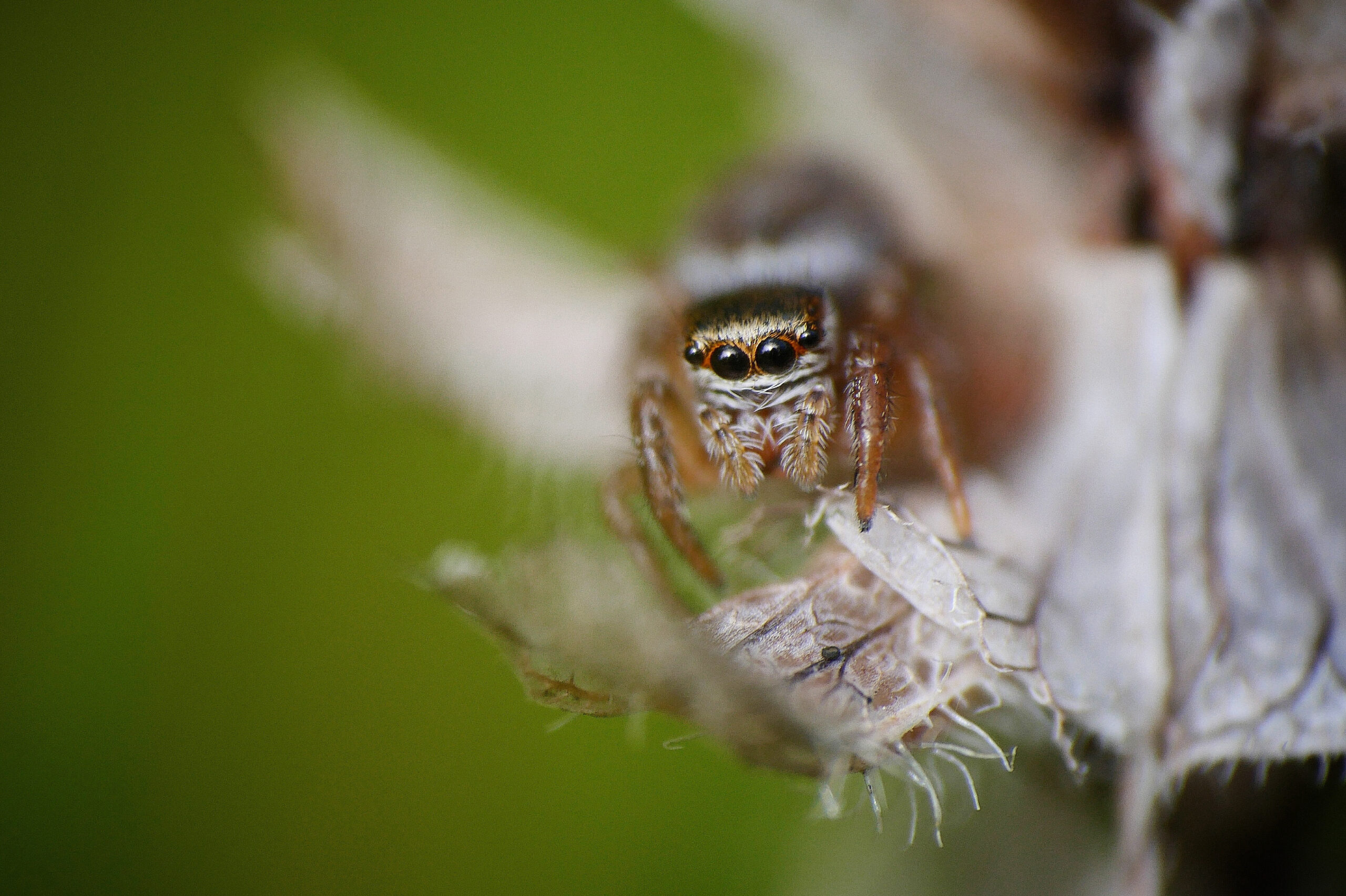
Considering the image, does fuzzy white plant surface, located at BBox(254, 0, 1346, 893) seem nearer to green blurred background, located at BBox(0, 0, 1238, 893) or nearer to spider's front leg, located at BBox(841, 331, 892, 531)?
spider's front leg, located at BBox(841, 331, 892, 531)

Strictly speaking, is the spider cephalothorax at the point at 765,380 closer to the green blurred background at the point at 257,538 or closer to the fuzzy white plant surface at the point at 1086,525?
the fuzzy white plant surface at the point at 1086,525

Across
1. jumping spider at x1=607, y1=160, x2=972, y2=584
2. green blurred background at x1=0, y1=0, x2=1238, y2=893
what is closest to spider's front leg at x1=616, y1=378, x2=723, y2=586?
jumping spider at x1=607, y1=160, x2=972, y2=584

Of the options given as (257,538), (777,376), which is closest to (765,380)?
(777,376)

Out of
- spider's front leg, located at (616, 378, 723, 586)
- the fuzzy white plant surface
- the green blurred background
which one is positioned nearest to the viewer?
the fuzzy white plant surface

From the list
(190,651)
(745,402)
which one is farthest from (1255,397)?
(190,651)

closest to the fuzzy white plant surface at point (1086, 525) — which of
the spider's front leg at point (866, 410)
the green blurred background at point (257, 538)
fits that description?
the spider's front leg at point (866, 410)

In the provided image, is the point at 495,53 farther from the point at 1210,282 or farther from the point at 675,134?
the point at 1210,282
